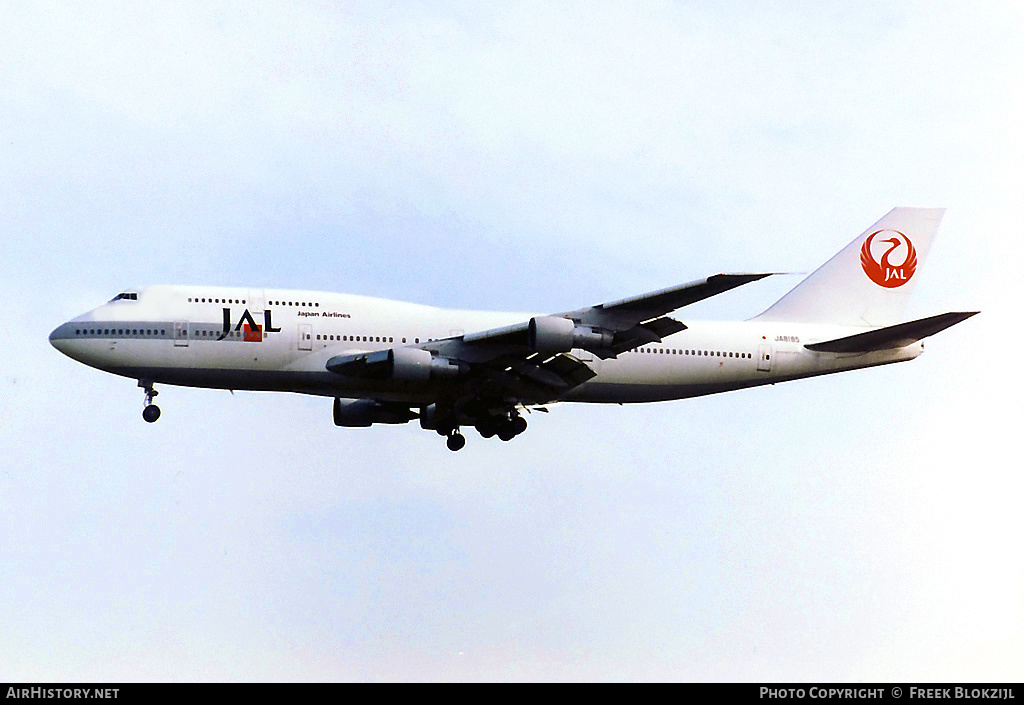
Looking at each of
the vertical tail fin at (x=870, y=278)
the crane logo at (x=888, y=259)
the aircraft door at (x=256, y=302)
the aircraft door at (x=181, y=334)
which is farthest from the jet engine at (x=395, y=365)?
the crane logo at (x=888, y=259)

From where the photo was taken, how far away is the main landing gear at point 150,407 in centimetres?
4638

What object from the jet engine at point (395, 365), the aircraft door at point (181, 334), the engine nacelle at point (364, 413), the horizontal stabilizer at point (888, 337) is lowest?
the engine nacelle at point (364, 413)

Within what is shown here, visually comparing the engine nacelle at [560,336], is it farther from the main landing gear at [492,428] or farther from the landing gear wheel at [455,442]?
the landing gear wheel at [455,442]

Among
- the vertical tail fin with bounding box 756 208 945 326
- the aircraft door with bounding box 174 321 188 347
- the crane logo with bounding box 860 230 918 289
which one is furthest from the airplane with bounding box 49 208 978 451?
the crane logo with bounding box 860 230 918 289

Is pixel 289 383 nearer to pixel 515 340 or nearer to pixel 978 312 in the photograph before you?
pixel 515 340

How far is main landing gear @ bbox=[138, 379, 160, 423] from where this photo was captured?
1826 inches

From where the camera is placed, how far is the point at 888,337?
4984 centimetres

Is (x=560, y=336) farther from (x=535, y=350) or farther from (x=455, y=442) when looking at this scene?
(x=455, y=442)

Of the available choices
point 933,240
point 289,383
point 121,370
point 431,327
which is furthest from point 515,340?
point 933,240

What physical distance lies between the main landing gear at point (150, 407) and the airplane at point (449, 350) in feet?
0.13

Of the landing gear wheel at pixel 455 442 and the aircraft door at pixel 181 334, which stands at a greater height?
the aircraft door at pixel 181 334

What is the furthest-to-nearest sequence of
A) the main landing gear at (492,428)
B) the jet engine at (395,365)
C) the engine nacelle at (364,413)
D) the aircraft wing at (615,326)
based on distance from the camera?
the engine nacelle at (364,413)
the main landing gear at (492,428)
the jet engine at (395,365)
the aircraft wing at (615,326)

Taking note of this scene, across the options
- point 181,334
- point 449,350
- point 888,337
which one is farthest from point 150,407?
point 888,337
